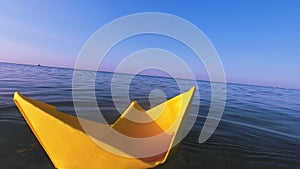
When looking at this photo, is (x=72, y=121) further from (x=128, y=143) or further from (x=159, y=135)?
(x=159, y=135)

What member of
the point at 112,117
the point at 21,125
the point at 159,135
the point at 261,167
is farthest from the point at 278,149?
the point at 21,125

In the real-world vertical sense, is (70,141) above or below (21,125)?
above

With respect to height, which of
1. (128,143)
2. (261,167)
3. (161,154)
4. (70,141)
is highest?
(70,141)

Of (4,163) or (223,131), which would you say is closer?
(4,163)

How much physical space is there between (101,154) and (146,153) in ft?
2.62

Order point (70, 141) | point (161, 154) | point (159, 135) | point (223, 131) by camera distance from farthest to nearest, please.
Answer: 1. point (223, 131)
2. point (159, 135)
3. point (161, 154)
4. point (70, 141)

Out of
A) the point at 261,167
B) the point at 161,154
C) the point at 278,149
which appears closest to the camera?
the point at 161,154

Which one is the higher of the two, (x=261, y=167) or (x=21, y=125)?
(x=21, y=125)

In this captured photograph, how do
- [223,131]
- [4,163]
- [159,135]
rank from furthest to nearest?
[223,131] → [159,135] → [4,163]

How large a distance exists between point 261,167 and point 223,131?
6.43 feet

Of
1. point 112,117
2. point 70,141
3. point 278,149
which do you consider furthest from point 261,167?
point 112,117

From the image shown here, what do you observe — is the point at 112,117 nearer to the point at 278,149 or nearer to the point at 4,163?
the point at 4,163

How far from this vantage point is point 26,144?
145 inches

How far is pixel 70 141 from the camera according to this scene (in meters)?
2.48
